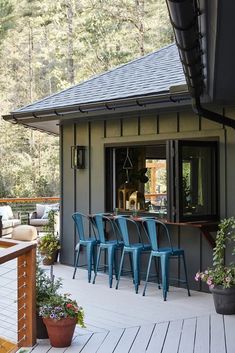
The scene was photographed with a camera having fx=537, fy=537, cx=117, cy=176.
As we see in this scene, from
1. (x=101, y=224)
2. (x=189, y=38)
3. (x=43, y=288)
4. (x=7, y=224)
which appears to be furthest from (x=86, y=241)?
(x=7, y=224)

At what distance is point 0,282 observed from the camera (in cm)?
650

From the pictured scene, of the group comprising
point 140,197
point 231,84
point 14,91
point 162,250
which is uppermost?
point 14,91

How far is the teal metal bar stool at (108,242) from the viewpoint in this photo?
6.55 metres

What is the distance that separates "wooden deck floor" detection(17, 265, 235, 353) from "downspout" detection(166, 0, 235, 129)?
2.04 metres

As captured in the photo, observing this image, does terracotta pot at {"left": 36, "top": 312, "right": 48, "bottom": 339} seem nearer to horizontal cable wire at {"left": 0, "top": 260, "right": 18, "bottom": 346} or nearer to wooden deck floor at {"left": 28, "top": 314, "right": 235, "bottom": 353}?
wooden deck floor at {"left": 28, "top": 314, "right": 235, "bottom": 353}

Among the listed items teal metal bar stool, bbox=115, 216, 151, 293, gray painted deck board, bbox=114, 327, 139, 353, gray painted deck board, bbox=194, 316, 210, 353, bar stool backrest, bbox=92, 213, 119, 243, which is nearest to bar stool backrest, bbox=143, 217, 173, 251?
teal metal bar stool, bbox=115, 216, 151, 293

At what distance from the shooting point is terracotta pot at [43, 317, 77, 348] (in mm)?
4105

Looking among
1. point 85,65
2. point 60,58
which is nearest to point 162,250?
point 85,65

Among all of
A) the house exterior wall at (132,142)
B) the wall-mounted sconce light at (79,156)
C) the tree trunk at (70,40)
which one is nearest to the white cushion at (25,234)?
the house exterior wall at (132,142)

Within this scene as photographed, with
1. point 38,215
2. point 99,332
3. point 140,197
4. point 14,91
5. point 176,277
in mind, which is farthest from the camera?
point 14,91

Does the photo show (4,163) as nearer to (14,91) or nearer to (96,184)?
(14,91)

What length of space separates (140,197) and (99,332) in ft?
9.49

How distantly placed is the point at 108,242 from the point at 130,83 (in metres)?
2.16

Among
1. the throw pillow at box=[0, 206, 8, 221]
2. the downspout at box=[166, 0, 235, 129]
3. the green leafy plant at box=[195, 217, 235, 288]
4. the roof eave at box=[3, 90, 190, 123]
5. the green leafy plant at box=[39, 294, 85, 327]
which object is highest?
the roof eave at box=[3, 90, 190, 123]
